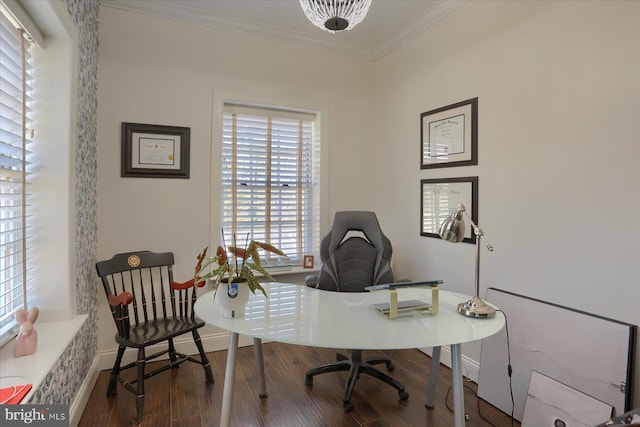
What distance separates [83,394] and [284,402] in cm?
124

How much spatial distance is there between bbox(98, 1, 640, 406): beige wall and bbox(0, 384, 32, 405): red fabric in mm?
1450

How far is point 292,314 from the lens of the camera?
5.31 ft

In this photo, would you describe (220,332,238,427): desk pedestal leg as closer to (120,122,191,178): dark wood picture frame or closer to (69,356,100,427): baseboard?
(69,356,100,427): baseboard

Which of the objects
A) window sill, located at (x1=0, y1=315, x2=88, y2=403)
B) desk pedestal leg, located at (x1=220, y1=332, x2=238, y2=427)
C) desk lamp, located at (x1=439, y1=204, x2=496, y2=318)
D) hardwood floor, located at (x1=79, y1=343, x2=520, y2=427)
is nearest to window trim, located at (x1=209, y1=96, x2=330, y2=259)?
hardwood floor, located at (x1=79, y1=343, x2=520, y2=427)

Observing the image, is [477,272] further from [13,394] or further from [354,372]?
[13,394]

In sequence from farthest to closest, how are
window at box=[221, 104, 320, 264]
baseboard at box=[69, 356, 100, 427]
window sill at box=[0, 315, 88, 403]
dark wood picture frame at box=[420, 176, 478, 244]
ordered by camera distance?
1. window at box=[221, 104, 320, 264]
2. dark wood picture frame at box=[420, 176, 478, 244]
3. baseboard at box=[69, 356, 100, 427]
4. window sill at box=[0, 315, 88, 403]

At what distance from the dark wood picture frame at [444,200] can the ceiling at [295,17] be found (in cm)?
135

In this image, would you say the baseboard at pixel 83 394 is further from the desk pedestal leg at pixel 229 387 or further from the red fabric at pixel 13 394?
the desk pedestal leg at pixel 229 387

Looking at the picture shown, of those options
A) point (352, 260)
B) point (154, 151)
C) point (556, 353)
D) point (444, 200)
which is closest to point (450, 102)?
point (444, 200)

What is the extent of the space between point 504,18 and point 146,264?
3.10 meters

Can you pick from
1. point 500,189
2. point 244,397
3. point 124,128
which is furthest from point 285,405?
point 124,128

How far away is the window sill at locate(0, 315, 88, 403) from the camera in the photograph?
133cm

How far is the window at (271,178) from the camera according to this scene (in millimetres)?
3088

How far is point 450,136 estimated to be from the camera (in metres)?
2.62
